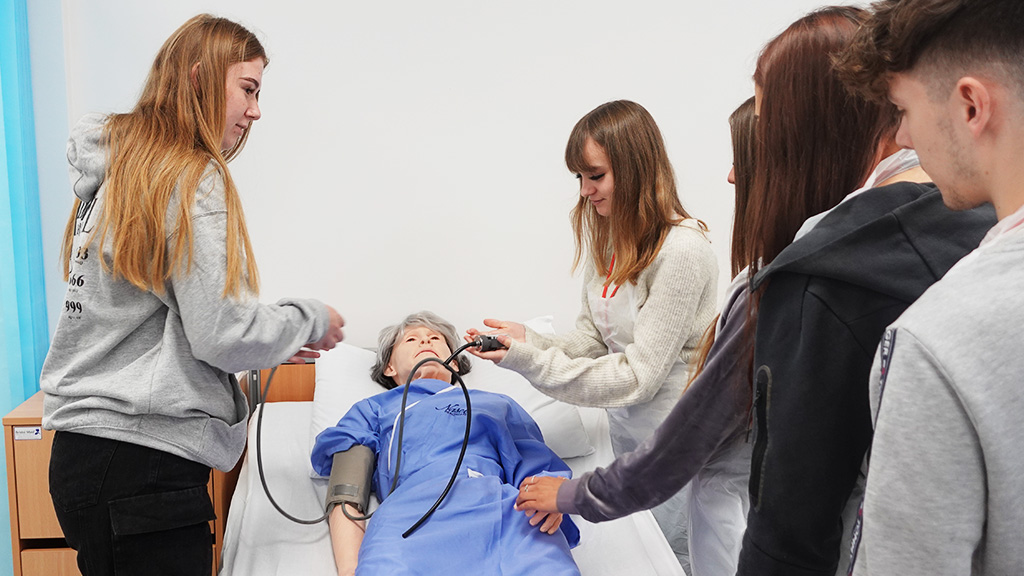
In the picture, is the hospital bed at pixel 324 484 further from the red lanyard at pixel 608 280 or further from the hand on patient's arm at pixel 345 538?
the red lanyard at pixel 608 280

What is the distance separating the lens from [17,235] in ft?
7.61

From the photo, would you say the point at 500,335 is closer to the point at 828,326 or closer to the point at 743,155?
the point at 743,155

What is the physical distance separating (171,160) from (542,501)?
34.8 inches

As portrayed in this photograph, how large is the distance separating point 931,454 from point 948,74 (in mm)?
325

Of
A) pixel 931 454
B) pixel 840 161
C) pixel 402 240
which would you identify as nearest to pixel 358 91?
pixel 402 240

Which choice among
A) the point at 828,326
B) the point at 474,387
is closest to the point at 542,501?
the point at 828,326

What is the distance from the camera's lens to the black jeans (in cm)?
129

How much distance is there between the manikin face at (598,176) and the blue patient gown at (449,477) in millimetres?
642

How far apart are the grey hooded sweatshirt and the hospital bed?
51cm

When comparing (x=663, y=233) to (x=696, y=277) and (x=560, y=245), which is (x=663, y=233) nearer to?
(x=696, y=277)

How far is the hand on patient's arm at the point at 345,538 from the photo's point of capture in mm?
1669

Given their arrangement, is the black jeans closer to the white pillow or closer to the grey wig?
the white pillow

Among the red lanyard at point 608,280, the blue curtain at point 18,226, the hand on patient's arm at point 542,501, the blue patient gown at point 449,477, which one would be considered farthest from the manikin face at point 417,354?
the blue curtain at point 18,226

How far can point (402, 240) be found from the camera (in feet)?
9.13
